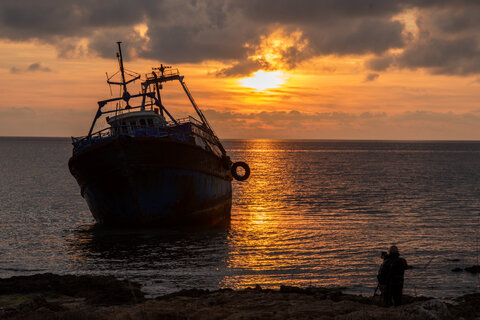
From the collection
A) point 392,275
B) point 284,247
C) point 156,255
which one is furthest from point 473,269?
point 156,255

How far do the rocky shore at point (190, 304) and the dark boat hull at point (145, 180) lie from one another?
9515 millimetres

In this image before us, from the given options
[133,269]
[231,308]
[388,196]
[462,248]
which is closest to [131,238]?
[133,269]

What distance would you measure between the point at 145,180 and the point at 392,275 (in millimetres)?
17049

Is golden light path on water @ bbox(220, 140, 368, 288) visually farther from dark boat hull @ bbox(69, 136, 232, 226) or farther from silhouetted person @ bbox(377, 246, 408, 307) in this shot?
silhouetted person @ bbox(377, 246, 408, 307)

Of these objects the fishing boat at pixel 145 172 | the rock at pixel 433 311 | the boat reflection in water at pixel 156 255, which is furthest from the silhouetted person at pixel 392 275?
the fishing boat at pixel 145 172

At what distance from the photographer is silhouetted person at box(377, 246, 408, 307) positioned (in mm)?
13094

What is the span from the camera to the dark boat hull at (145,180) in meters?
27.3

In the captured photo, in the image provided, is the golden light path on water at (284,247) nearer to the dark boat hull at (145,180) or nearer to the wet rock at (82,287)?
the dark boat hull at (145,180)

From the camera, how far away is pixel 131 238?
27.6 m

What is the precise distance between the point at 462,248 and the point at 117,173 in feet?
58.5

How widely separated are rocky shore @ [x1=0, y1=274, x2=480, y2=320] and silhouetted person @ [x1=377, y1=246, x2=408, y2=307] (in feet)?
1.16

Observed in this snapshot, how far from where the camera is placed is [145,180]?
90.5 ft

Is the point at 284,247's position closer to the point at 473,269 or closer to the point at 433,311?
the point at 473,269

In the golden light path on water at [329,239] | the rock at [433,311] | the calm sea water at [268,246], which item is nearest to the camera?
the rock at [433,311]
